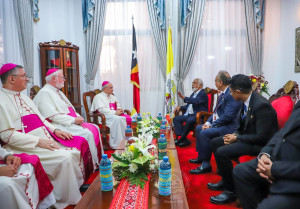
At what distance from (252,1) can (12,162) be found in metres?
5.61

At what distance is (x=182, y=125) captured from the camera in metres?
4.05

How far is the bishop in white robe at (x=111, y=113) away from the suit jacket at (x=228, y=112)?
69.4 inches

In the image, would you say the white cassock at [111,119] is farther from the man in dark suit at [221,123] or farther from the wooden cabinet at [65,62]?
the man in dark suit at [221,123]

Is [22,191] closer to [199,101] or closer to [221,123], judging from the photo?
[221,123]

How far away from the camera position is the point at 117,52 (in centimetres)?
511

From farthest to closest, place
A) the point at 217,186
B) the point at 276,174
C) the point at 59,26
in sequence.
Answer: the point at 59,26, the point at 217,186, the point at 276,174

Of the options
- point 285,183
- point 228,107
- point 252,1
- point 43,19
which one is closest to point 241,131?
point 228,107

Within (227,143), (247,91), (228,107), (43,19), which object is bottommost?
(227,143)

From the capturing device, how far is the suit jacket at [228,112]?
259cm

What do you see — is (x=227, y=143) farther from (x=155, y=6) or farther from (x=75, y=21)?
(x=75, y=21)

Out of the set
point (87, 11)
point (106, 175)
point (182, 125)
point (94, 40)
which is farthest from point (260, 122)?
point (87, 11)

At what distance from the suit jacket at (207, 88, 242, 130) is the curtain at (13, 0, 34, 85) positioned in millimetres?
3237

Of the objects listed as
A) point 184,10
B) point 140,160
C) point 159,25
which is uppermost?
point 184,10

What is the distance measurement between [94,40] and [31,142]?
3.54 meters
